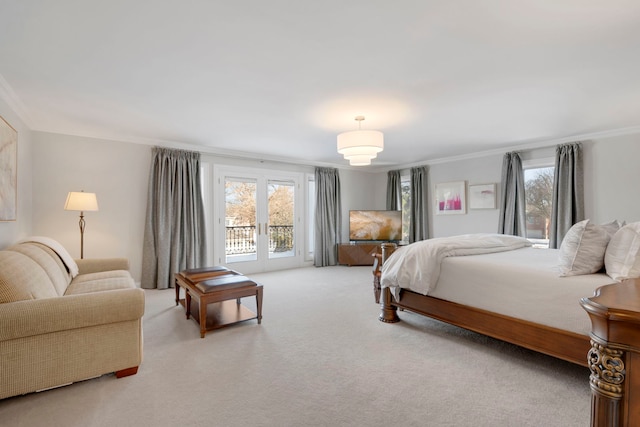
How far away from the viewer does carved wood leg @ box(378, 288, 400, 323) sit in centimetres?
326

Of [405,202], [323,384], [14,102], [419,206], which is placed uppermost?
[14,102]

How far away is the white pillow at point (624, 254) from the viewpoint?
189 cm

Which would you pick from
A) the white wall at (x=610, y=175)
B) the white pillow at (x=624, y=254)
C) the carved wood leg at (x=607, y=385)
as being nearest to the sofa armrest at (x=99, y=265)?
the carved wood leg at (x=607, y=385)

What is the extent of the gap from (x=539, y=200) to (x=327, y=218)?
12.9ft

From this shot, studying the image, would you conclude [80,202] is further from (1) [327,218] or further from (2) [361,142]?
(1) [327,218]

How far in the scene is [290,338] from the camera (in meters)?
2.87

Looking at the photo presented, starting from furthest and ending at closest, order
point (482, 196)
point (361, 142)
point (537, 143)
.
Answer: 1. point (482, 196)
2. point (537, 143)
3. point (361, 142)

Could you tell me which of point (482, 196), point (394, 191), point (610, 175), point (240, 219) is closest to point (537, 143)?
point (610, 175)

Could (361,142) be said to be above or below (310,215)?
above

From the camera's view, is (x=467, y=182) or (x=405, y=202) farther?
(x=405, y=202)

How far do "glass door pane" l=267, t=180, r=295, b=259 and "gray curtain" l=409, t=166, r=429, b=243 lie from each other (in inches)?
105

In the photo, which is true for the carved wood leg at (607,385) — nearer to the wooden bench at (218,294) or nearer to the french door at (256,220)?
the wooden bench at (218,294)

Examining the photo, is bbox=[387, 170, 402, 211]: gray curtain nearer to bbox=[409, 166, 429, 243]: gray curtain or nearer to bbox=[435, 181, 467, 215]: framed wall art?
bbox=[409, 166, 429, 243]: gray curtain

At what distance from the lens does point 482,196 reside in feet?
19.0
